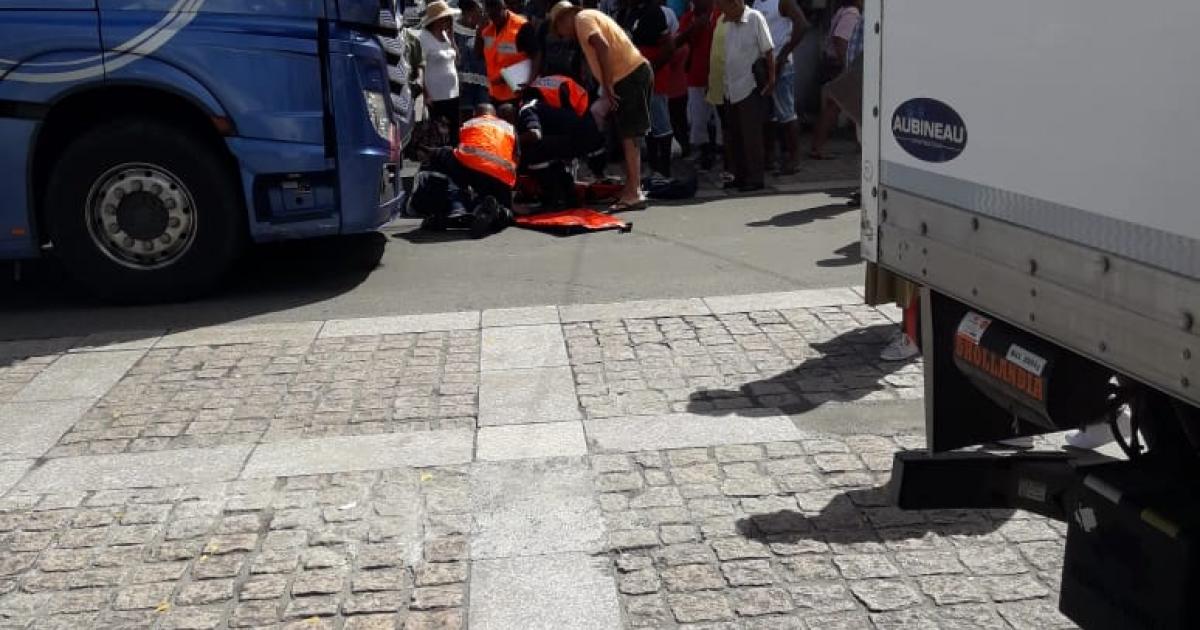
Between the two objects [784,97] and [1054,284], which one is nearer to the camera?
[1054,284]

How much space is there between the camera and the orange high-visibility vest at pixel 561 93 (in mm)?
10984

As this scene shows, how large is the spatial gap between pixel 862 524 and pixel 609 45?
23.1 feet

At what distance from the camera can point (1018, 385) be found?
3148 millimetres

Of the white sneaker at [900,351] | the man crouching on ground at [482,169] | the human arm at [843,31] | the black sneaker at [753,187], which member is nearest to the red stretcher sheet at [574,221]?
the man crouching on ground at [482,169]

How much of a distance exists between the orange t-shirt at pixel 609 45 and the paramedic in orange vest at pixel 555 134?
362 millimetres

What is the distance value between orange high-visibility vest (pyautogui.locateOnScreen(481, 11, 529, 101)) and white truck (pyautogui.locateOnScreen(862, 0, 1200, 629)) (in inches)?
344

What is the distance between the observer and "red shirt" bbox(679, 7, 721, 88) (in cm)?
1273

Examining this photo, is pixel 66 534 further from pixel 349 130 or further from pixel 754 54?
pixel 754 54

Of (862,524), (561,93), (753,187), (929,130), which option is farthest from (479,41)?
(929,130)

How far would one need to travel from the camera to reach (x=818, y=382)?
6148mm

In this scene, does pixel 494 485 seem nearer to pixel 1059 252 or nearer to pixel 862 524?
pixel 862 524

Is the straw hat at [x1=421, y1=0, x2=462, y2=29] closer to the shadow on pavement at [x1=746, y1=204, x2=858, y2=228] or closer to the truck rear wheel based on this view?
the shadow on pavement at [x1=746, y1=204, x2=858, y2=228]

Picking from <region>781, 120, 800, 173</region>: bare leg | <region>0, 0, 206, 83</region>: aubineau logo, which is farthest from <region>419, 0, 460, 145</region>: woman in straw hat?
<region>0, 0, 206, 83</region>: aubineau logo

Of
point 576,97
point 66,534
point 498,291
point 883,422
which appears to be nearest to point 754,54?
point 576,97
